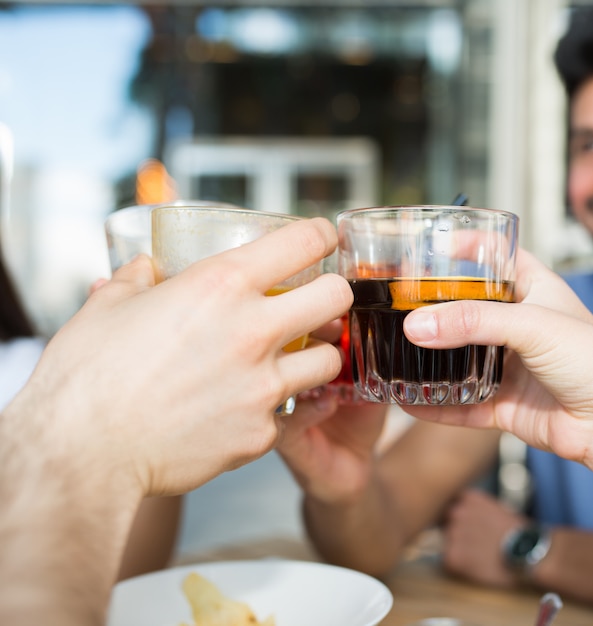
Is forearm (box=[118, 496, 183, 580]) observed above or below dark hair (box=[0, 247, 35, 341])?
below

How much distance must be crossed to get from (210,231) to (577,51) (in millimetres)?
1347

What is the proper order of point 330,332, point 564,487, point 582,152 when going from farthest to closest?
point 582,152, point 564,487, point 330,332

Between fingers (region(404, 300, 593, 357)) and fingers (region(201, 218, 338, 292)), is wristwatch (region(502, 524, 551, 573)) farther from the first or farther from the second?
fingers (region(201, 218, 338, 292))

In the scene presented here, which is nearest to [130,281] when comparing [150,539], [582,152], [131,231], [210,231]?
[210,231]

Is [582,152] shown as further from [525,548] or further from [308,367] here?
[308,367]

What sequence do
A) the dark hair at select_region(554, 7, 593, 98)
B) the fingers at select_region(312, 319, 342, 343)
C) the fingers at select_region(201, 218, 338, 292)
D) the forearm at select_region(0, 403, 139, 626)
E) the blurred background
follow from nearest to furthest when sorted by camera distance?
the forearm at select_region(0, 403, 139, 626) < the fingers at select_region(201, 218, 338, 292) < the fingers at select_region(312, 319, 342, 343) < the dark hair at select_region(554, 7, 593, 98) < the blurred background

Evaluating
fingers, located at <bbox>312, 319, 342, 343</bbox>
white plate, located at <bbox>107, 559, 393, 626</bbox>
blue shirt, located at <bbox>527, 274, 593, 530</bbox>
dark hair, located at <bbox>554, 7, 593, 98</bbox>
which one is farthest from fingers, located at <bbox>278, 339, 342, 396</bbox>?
dark hair, located at <bbox>554, 7, 593, 98</bbox>

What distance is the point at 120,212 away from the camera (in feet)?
3.20

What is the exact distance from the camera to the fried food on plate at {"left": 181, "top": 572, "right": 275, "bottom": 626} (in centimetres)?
90

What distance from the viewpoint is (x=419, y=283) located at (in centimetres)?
79

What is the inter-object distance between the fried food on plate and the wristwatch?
57 cm

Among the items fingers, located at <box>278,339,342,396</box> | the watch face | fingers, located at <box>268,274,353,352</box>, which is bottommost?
the watch face

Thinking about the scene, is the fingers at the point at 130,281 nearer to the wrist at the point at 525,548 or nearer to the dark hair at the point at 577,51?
the wrist at the point at 525,548

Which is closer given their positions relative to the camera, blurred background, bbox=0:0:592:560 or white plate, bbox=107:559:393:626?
white plate, bbox=107:559:393:626
